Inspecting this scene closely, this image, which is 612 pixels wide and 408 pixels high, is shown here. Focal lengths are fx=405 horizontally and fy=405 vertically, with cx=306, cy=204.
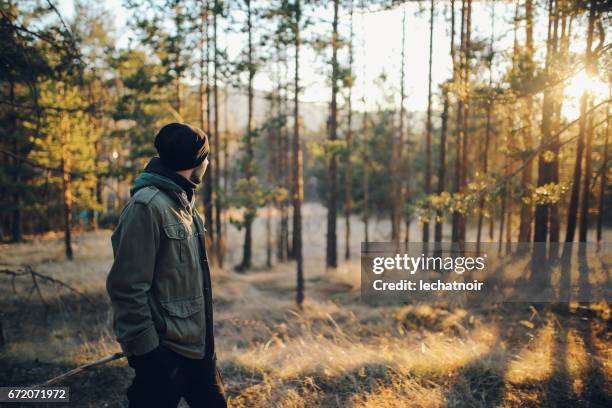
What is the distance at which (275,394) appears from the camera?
393cm

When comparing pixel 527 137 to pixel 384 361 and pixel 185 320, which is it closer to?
pixel 384 361

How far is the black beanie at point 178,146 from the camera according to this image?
243 cm

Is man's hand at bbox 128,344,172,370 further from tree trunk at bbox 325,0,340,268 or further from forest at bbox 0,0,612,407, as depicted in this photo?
tree trunk at bbox 325,0,340,268

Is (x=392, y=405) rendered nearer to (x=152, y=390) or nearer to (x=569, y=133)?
(x=152, y=390)

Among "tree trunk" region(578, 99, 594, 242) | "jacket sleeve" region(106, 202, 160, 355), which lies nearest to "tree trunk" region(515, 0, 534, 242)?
"tree trunk" region(578, 99, 594, 242)

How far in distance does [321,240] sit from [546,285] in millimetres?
21831

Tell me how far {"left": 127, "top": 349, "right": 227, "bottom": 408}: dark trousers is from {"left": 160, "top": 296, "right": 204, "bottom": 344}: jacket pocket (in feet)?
0.36

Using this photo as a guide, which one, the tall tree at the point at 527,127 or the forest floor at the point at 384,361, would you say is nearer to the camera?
the forest floor at the point at 384,361

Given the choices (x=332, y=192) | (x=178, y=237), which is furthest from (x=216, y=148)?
(x=178, y=237)

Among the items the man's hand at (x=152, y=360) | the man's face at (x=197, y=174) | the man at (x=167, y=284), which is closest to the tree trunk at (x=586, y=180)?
the man's face at (x=197, y=174)

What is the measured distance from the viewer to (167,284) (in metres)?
2.29

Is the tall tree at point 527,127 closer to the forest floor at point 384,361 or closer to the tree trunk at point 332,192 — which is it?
the forest floor at point 384,361

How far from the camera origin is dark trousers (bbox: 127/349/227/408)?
2.20 metres

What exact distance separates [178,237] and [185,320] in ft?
1.59
